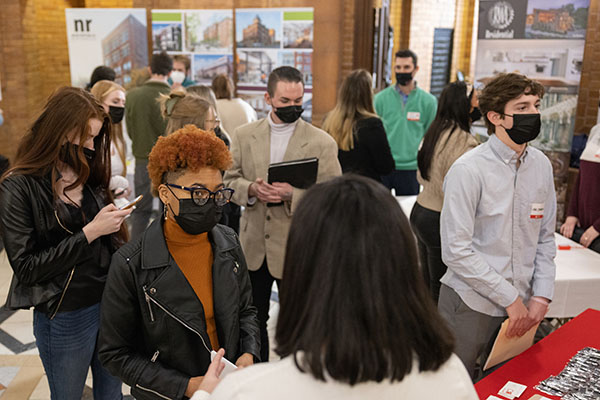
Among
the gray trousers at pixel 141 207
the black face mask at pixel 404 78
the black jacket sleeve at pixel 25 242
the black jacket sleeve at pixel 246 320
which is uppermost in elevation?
the black face mask at pixel 404 78

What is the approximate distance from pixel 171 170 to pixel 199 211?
0.63 feet

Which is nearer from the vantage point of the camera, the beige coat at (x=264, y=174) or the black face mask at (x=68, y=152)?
the black face mask at (x=68, y=152)

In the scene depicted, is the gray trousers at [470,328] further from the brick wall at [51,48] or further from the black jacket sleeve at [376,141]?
the brick wall at [51,48]

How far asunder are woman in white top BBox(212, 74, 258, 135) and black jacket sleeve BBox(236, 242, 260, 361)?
11.2 feet

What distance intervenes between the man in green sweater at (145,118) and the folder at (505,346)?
3849 mm

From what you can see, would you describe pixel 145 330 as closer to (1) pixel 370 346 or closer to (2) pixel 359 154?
(1) pixel 370 346

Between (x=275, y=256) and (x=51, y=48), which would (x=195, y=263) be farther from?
(x=51, y=48)

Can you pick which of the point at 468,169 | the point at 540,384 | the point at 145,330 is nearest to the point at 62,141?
the point at 145,330

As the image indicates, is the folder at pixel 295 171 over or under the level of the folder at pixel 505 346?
over

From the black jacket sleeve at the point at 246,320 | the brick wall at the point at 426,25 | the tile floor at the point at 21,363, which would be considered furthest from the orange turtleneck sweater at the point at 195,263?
the brick wall at the point at 426,25

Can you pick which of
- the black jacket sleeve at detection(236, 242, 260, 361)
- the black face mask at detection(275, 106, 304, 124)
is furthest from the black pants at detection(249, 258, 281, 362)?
the black jacket sleeve at detection(236, 242, 260, 361)

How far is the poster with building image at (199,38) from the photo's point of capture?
747cm

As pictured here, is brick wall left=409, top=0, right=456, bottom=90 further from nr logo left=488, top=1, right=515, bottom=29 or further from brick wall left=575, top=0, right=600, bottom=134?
brick wall left=575, top=0, right=600, bottom=134

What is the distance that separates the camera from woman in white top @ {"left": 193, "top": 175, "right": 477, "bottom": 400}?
3.49ft
